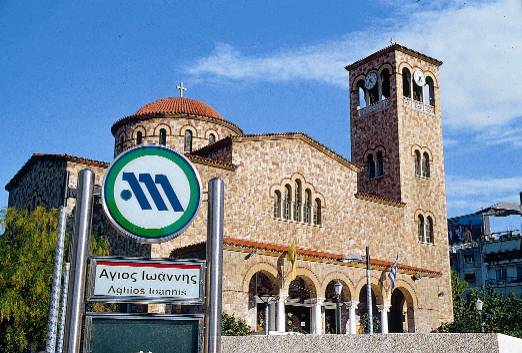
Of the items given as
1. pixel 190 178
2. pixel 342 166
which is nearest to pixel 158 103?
pixel 342 166

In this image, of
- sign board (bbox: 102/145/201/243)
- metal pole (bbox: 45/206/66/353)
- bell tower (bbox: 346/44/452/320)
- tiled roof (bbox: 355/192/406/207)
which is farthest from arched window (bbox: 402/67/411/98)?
sign board (bbox: 102/145/201/243)

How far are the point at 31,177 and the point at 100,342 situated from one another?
87.2ft

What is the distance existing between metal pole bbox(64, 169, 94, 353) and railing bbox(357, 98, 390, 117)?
3074 cm

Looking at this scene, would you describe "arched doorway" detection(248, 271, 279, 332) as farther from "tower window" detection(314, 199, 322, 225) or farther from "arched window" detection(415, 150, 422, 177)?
"arched window" detection(415, 150, 422, 177)

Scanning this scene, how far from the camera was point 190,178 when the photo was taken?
548 cm

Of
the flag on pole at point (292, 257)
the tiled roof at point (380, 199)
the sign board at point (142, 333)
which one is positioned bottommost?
the sign board at point (142, 333)

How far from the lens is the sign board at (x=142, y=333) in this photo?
5.16 meters

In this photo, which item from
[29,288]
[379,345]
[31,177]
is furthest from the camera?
[31,177]

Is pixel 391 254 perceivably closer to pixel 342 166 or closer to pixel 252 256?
pixel 342 166

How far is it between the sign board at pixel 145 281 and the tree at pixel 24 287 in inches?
576

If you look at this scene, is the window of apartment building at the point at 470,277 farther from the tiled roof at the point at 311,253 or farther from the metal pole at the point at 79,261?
the metal pole at the point at 79,261

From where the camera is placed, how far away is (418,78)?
1406 inches

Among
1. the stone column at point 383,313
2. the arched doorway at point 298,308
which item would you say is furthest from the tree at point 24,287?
the stone column at point 383,313

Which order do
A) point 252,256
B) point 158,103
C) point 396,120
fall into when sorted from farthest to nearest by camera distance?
point 158,103 → point 396,120 → point 252,256
